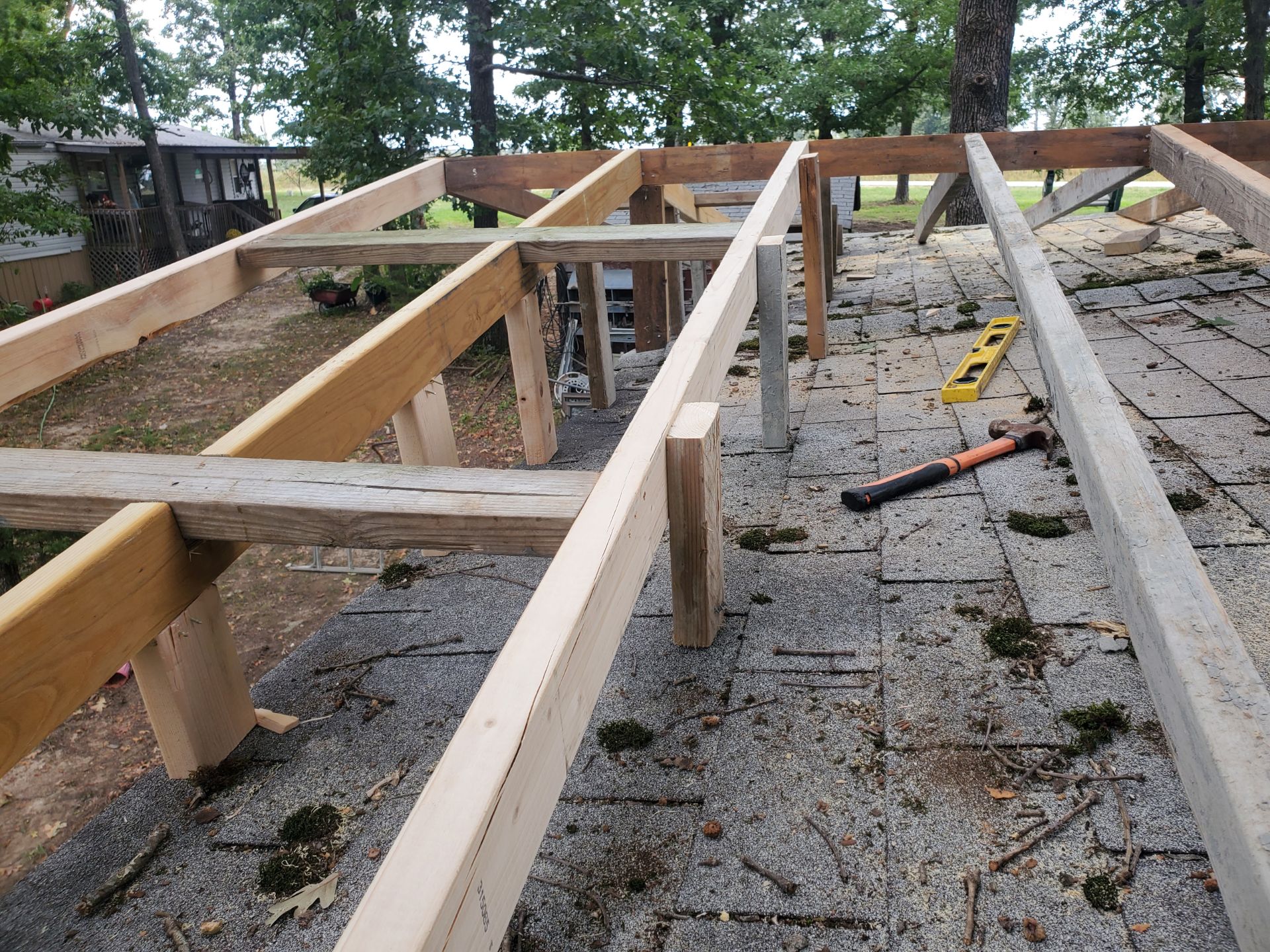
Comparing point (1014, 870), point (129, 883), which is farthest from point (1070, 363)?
point (129, 883)

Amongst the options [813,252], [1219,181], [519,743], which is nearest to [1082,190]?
[813,252]

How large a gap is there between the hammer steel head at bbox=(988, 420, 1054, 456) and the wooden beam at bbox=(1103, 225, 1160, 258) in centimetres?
410

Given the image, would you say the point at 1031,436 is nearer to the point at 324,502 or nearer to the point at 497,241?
the point at 497,241

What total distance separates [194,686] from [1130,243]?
6.82m

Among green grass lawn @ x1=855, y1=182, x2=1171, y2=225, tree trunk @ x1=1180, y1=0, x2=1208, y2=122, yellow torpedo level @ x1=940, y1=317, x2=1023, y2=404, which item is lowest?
green grass lawn @ x1=855, y1=182, x2=1171, y2=225

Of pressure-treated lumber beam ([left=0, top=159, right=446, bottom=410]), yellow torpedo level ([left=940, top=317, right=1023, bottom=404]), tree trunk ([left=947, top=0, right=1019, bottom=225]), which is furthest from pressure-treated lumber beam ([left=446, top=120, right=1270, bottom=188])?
tree trunk ([left=947, top=0, right=1019, bottom=225])

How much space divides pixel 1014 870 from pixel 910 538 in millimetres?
1412

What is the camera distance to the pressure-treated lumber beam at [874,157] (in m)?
5.29

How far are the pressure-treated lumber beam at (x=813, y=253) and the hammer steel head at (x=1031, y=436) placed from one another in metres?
1.90

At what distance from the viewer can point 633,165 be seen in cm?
568

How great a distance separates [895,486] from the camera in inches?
125

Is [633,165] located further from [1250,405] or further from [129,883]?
[129,883]

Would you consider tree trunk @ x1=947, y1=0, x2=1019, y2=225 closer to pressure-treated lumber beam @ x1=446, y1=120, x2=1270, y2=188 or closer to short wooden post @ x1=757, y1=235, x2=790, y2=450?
pressure-treated lumber beam @ x1=446, y1=120, x2=1270, y2=188

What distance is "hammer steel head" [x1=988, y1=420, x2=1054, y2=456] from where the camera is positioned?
332 cm
